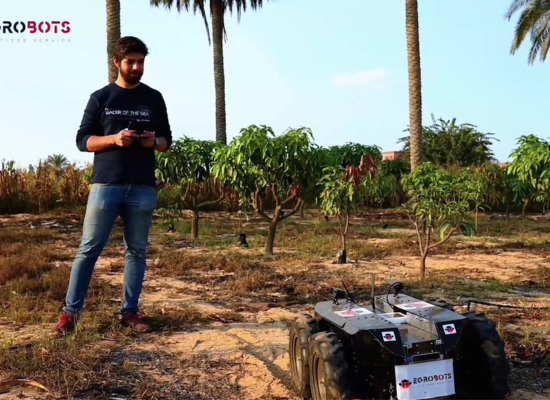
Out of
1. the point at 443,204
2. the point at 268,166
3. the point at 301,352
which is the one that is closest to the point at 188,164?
the point at 268,166

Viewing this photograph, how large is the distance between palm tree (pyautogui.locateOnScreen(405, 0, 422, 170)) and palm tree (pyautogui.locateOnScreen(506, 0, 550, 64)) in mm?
11005

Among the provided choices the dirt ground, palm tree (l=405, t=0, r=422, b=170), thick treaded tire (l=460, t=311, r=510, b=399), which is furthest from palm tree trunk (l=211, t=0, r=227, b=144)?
thick treaded tire (l=460, t=311, r=510, b=399)

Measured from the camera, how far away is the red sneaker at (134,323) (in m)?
3.78

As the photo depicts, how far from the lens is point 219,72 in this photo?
17672 millimetres

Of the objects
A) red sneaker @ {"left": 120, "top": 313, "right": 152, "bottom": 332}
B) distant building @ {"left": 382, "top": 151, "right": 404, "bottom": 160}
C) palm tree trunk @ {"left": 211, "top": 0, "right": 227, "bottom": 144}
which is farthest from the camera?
distant building @ {"left": 382, "top": 151, "right": 404, "bottom": 160}

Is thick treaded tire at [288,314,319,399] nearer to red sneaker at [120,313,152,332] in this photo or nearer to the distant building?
red sneaker at [120,313,152,332]

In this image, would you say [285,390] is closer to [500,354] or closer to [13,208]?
[500,354]

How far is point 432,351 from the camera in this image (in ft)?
7.44

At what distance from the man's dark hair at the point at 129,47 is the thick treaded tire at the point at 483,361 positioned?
258 centimetres

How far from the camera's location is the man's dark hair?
141 inches

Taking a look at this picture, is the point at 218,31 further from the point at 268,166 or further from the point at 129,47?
the point at 129,47

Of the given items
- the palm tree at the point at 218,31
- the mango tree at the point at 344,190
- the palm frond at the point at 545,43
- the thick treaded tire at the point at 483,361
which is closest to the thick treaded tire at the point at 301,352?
the thick treaded tire at the point at 483,361

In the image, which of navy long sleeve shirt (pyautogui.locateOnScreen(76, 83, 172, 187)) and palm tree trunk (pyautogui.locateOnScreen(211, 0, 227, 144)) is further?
palm tree trunk (pyautogui.locateOnScreen(211, 0, 227, 144))

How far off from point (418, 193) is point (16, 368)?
4.50 metres
